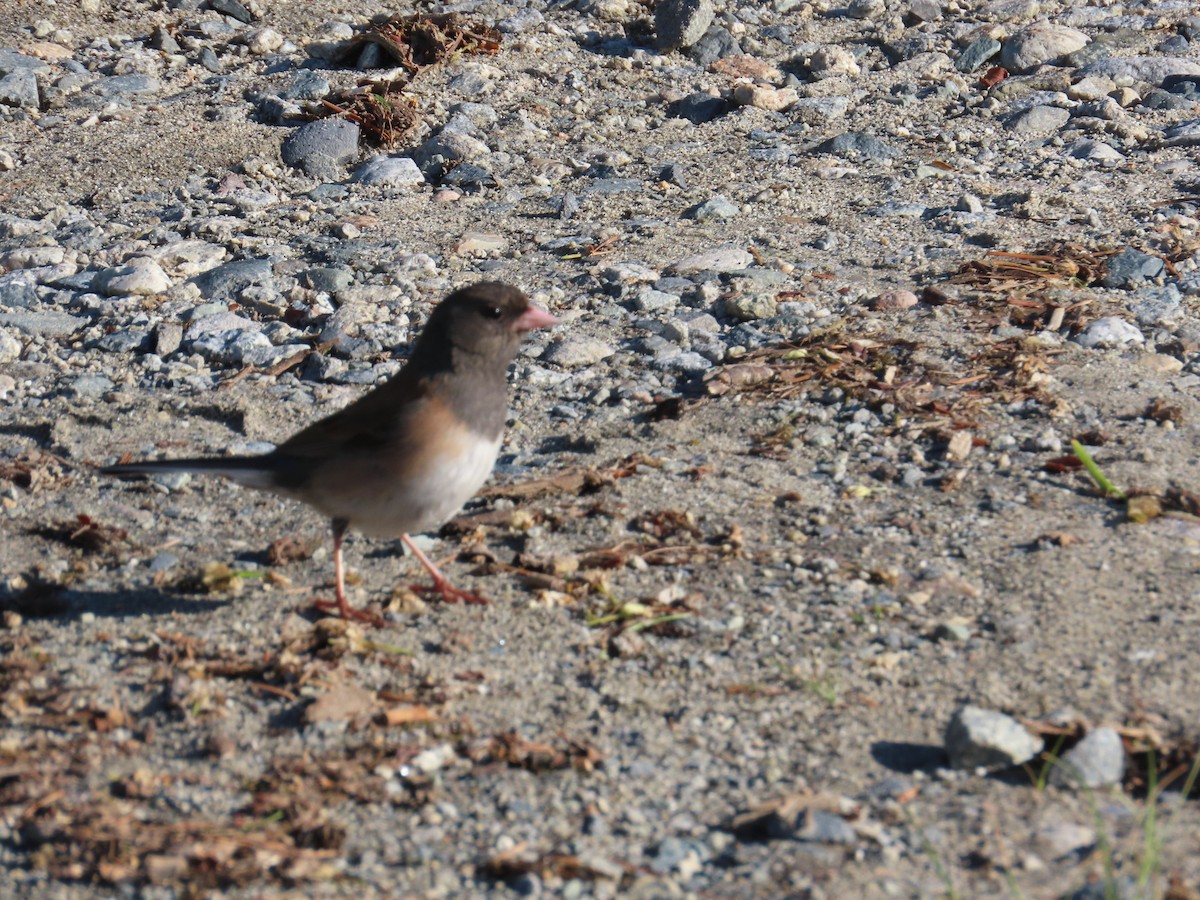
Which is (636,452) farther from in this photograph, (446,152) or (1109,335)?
(446,152)

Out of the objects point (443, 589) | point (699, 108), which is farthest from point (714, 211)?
point (443, 589)

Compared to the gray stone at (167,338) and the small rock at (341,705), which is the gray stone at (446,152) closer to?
the gray stone at (167,338)

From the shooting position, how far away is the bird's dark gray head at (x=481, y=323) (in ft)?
12.7

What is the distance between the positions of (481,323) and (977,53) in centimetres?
531

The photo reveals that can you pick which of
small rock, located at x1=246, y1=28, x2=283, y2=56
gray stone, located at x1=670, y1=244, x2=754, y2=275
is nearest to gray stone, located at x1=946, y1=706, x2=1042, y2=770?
gray stone, located at x1=670, y1=244, x2=754, y2=275

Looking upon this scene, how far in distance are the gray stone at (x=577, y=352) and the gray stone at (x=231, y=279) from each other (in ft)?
4.70

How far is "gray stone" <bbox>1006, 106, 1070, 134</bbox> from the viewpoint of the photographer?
7309 mm

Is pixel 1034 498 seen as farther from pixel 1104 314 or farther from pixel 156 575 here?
pixel 156 575

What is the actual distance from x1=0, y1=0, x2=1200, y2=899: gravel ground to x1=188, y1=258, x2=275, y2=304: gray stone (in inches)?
1.7

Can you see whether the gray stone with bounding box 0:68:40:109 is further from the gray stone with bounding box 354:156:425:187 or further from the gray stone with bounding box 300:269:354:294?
the gray stone with bounding box 300:269:354:294

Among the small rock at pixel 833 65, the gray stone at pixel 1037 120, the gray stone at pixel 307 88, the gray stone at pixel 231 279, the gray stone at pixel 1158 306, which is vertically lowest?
the gray stone at pixel 231 279

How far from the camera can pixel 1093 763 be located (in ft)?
9.40

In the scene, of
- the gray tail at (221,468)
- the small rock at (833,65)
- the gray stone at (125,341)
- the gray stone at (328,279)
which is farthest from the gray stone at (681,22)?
the gray tail at (221,468)

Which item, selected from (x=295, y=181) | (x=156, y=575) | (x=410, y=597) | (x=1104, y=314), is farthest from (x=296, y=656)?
(x=295, y=181)
